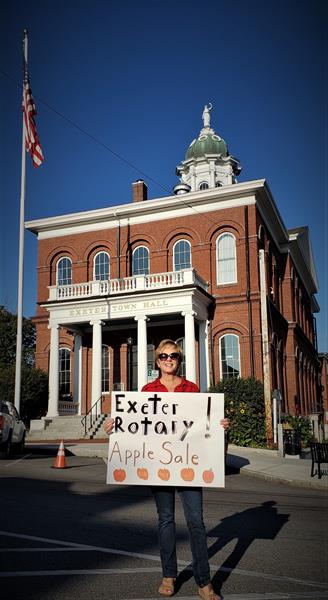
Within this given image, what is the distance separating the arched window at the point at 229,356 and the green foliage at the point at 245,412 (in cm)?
491

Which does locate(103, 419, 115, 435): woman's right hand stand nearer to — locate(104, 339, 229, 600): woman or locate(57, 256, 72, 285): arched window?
locate(104, 339, 229, 600): woman

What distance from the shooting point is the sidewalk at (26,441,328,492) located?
11.8 m

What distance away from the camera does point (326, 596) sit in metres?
4.25

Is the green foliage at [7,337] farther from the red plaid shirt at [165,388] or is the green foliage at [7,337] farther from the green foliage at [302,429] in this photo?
the red plaid shirt at [165,388]

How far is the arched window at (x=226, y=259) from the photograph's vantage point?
1094 inches

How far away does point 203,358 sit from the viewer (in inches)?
1045

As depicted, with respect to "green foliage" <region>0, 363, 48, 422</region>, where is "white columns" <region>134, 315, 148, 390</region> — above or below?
above

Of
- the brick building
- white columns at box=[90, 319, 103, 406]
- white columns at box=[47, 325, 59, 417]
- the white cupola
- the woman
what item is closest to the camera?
the woman

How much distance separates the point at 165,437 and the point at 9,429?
11.0 m

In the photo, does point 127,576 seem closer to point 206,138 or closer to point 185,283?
point 185,283

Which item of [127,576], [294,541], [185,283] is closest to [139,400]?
[127,576]

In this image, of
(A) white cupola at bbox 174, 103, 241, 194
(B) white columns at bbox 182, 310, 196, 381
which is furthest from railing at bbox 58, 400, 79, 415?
(A) white cupola at bbox 174, 103, 241, 194

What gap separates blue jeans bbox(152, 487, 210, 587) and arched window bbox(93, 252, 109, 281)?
26.4 metres

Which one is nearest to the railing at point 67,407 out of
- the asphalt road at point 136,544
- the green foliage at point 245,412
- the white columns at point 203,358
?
the white columns at point 203,358
